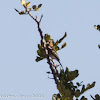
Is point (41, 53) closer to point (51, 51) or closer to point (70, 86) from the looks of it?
point (51, 51)

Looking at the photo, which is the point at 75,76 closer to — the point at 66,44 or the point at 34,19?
the point at 66,44

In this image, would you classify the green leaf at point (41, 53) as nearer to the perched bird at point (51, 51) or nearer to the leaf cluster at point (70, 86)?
the perched bird at point (51, 51)

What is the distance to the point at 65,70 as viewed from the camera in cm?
315

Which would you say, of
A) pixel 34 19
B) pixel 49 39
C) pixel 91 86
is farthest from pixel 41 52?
pixel 91 86

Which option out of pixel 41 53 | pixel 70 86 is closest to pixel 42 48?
pixel 41 53

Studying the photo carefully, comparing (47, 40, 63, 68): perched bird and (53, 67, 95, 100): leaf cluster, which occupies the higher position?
(47, 40, 63, 68): perched bird

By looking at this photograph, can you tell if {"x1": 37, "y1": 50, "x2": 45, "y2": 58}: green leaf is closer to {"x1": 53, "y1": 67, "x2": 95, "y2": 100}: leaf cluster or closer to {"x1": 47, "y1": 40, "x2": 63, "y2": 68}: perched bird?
{"x1": 47, "y1": 40, "x2": 63, "y2": 68}: perched bird

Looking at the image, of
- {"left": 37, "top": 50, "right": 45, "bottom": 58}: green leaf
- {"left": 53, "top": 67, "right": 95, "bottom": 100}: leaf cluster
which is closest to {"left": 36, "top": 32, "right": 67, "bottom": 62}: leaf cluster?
{"left": 37, "top": 50, "right": 45, "bottom": 58}: green leaf

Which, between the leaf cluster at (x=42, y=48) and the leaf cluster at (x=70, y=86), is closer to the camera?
the leaf cluster at (x=70, y=86)

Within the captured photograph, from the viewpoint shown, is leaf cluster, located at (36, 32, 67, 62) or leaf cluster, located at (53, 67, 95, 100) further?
leaf cluster, located at (36, 32, 67, 62)

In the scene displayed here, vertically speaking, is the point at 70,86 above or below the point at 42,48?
below

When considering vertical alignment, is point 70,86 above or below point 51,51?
below

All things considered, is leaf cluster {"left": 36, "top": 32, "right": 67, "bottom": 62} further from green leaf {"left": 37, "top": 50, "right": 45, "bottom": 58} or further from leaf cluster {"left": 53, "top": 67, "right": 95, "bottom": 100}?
leaf cluster {"left": 53, "top": 67, "right": 95, "bottom": 100}

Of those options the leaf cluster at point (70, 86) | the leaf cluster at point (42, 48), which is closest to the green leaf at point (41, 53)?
the leaf cluster at point (42, 48)
